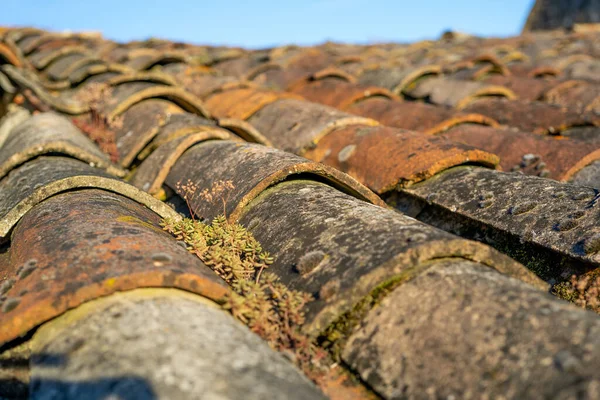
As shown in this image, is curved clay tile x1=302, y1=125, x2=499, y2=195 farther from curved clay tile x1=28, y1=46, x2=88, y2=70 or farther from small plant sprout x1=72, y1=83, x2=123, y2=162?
curved clay tile x1=28, y1=46, x2=88, y2=70

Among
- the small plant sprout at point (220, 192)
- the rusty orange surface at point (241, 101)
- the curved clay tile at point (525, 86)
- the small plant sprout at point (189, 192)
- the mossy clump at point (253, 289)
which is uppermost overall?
the curved clay tile at point (525, 86)

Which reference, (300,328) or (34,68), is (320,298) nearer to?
(300,328)

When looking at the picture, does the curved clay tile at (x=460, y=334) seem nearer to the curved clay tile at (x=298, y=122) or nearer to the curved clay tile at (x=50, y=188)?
the curved clay tile at (x=50, y=188)

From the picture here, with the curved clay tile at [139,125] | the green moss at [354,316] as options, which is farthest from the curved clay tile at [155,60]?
the green moss at [354,316]

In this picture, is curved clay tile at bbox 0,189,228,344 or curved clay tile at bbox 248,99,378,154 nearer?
curved clay tile at bbox 0,189,228,344

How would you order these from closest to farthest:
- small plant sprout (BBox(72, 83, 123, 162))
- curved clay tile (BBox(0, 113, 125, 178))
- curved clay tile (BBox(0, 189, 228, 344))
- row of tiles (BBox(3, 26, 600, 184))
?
curved clay tile (BBox(0, 189, 228, 344))
curved clay tile (BBox(0, 113, 125, 178))
row of tiles (BBox(3, 26, 600, 184))
small plant sprout (BBox(72, 83, 123, 162))

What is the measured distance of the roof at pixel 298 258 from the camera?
4.74 ft

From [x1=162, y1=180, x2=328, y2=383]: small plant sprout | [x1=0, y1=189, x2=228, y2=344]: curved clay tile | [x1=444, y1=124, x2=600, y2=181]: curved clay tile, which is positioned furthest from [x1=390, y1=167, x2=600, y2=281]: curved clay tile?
[x1=0, y1=189, x2=228, y2=344]: curved clay tile

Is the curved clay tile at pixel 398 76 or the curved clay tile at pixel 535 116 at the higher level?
the curved clay tile at pixel 398 76

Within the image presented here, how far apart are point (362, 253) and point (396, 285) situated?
187mm

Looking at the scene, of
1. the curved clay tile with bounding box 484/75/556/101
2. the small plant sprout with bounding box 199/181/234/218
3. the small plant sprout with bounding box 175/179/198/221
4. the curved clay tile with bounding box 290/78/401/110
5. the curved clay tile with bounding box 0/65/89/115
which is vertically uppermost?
the curved clay tile with bounding box 484/75/556/101

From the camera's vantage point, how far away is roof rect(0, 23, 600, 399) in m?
1.45

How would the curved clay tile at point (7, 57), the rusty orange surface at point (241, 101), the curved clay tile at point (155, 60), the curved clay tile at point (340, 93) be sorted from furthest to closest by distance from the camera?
the curved clay tile at point (155, 60) → the curved clay tile at point (7, 57) → the curved clay tile at point (340, 93) → the rusty orange surface at point (241, 101)

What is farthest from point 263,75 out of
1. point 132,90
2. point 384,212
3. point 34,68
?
point 384,212
